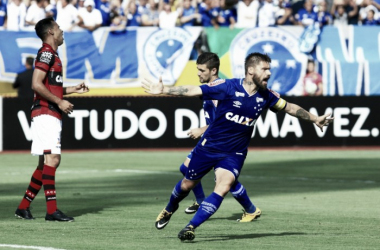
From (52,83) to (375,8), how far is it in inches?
698

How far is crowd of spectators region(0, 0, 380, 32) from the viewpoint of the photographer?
24766 mm

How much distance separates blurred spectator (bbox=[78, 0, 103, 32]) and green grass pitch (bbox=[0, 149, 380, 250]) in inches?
166

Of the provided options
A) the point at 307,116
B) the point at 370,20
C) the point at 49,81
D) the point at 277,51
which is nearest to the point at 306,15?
the point at 277,51

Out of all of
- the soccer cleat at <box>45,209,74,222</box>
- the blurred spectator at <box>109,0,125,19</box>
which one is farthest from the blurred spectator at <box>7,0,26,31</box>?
the soccer cleat at <box>45,209,74,222</box>

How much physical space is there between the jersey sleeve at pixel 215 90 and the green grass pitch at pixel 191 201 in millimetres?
1452

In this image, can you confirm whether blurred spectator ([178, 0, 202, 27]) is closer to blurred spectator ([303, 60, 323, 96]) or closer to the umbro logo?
blurred spectator ([303, 60, 323, 96])

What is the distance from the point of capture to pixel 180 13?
25641 millimetres

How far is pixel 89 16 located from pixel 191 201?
12.6 meters

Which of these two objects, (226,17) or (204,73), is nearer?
(204,73)

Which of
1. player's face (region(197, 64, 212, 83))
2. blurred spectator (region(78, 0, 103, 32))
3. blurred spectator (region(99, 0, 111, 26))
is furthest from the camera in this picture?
blurred spectator (region(99, 0, 111, 26))

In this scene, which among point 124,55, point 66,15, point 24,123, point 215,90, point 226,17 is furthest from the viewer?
point 226,17

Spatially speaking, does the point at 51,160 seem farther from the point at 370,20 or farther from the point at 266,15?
the point at 370,20

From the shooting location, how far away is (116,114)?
23.2 metres

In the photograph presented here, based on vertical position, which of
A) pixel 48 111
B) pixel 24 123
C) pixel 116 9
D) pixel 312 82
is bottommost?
pixel 24 123
